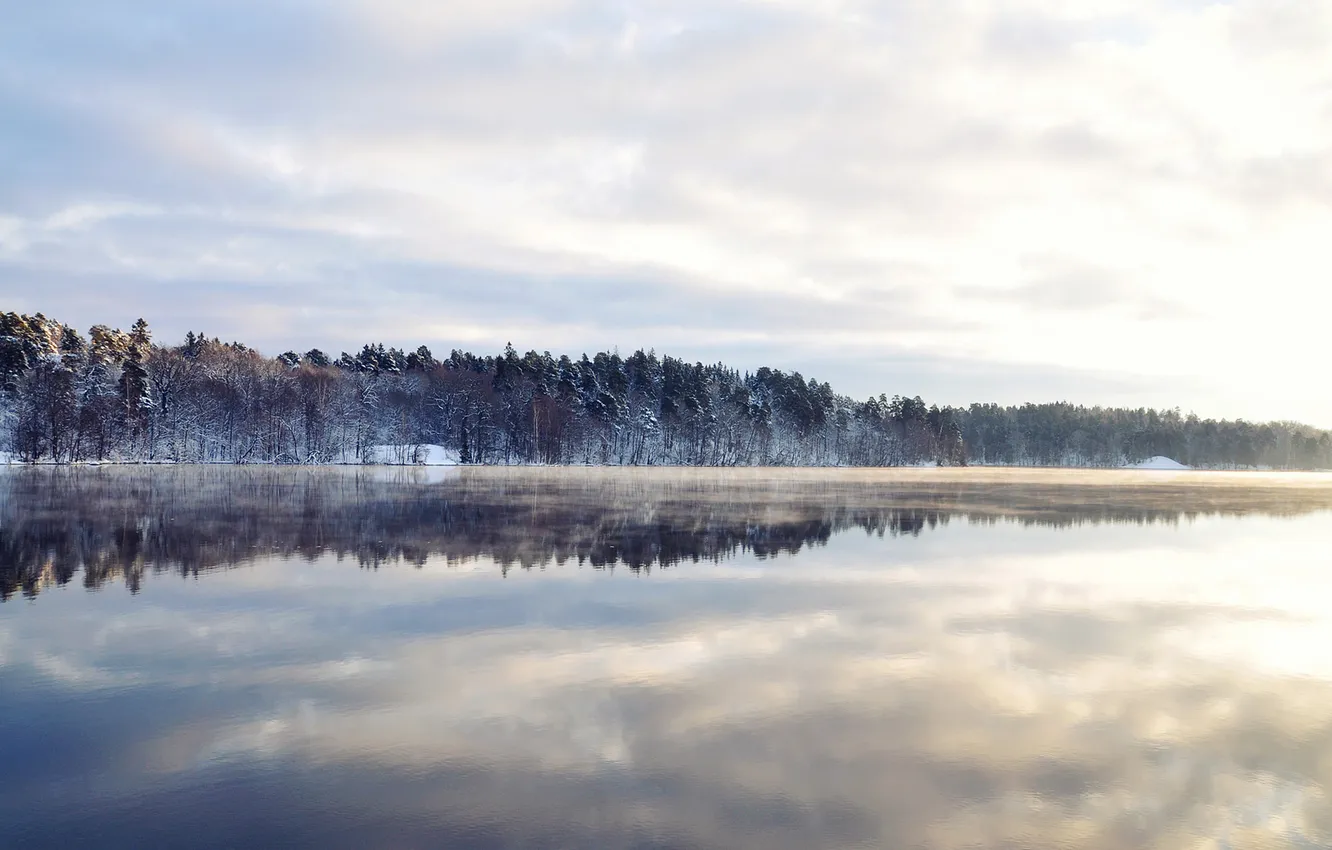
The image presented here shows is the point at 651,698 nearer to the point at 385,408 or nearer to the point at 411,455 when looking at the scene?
the point at 411,455

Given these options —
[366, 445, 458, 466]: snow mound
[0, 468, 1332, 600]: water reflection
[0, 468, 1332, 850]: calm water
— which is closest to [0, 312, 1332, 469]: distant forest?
[366, 445, 458, 466]: snow mound

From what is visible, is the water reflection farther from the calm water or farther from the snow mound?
the snow mound

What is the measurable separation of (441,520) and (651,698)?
23.9 metres

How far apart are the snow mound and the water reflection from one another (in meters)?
56.7

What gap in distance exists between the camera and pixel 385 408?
127 metres

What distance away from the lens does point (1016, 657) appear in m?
13.6

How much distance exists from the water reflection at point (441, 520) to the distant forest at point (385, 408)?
47.1 metres

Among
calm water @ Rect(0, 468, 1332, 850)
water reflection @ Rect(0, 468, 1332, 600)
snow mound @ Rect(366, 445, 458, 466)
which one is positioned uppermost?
snow mound @ Rect(366, 445, 458, 466)

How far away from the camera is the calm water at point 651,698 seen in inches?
302

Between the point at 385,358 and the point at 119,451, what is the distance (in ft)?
221

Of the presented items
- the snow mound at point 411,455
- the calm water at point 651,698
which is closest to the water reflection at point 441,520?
the calm water at point 651,698

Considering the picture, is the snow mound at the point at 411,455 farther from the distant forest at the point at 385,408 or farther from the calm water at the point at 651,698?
the calm water at the point at 651,698

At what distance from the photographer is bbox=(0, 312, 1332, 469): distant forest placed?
96.7 metres

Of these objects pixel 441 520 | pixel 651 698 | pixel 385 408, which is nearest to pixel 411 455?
pixel 385 408
